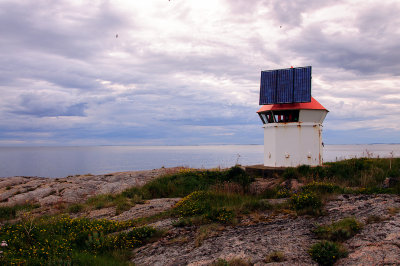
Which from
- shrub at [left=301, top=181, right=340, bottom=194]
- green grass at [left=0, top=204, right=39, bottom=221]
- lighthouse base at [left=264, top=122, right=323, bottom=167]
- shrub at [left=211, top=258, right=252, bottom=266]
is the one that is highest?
lighthouse base at [left=264, top=122, right=323, bottom=167]

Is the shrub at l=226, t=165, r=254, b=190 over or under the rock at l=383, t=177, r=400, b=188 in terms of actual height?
under

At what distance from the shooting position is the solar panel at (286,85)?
54.0 ft

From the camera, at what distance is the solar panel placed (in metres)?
16.5

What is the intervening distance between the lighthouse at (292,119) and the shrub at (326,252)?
11043mm

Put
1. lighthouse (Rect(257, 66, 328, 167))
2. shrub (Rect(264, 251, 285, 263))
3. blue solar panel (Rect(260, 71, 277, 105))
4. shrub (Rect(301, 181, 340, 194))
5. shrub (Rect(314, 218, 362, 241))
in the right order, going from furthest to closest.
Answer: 1. blue solar panel (Rect(260, 71, 277, 105))
2. lighthouse (Rect(257, 66, 328, 167))
3. shrub (Rect(301, 181, 340, 194))
4. shrub (Rect(314, 218, 362, 241))
5. shrub (Rect(264, 251, 285, 263))

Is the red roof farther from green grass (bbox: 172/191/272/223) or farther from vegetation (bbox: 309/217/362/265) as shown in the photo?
vegetation (bbox: 309/217/362/265)

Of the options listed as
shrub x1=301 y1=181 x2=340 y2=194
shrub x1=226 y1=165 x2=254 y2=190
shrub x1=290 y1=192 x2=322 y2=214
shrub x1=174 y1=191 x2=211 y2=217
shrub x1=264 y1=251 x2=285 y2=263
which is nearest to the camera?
shrub x1=264 y1=251 x2=285 y2=263

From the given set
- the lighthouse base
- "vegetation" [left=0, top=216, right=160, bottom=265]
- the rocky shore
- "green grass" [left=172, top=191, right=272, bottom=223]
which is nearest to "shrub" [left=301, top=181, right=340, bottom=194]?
the rocky shore

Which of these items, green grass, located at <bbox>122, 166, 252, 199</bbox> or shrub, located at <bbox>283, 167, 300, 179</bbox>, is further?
shrub, located at <bbox>283, 167, 300, 179</bbox>

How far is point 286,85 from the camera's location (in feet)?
55.8

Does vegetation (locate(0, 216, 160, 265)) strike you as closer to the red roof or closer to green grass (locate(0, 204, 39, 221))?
green grass (locate(0, 204, 39, 221))

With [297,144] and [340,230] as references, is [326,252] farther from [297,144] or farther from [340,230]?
[297,144]

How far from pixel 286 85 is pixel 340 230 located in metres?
11.8

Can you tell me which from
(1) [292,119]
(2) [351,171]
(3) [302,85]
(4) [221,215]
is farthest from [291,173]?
(4) [221,215]
